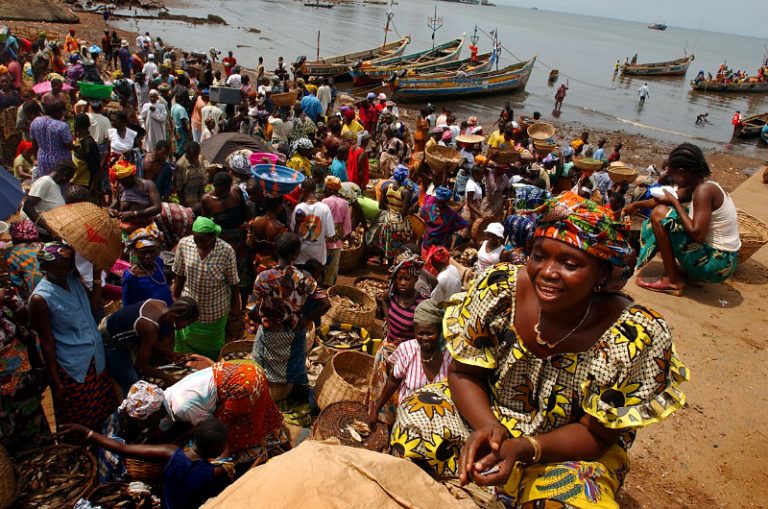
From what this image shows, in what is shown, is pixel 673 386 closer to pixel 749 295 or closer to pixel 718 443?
pixel 718 443

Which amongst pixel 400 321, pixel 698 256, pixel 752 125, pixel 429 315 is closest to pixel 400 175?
pixel 400 321

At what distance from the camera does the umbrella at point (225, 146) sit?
7.60m

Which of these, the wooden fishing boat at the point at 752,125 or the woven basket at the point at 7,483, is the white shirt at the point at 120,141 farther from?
the wooden fishing boat at the point at 752,125

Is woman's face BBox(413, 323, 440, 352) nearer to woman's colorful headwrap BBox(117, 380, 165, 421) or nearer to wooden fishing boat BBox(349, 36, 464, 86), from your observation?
woman's colorful headwrap BBox(117, 380, 165, 421)

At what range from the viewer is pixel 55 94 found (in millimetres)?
9039

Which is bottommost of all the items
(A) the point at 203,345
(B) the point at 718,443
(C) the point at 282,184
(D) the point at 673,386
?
(A) the point at 203,345

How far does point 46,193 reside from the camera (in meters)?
5.25

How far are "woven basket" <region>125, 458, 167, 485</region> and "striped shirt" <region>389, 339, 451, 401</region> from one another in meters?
1.58

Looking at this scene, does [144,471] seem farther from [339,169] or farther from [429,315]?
[339,169]

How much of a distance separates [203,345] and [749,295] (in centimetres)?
601

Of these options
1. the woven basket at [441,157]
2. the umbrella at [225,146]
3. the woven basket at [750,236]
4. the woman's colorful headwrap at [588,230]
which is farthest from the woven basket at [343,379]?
the woven basket at [441,157]

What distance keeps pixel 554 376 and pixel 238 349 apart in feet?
11.8

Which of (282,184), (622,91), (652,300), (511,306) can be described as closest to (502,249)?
(652,300)

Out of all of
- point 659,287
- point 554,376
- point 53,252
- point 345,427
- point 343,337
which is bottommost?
point 343,337
